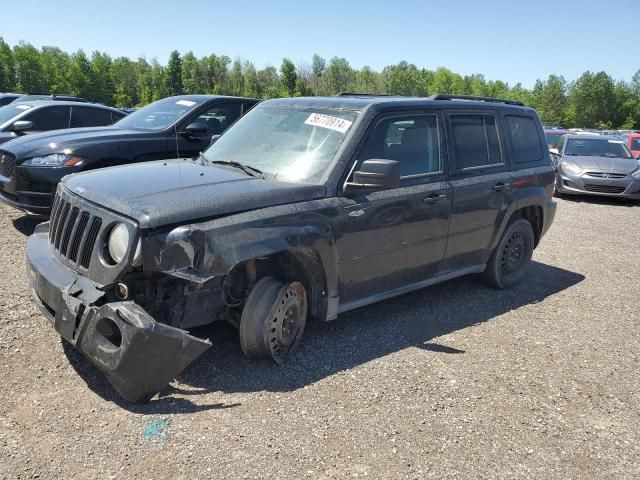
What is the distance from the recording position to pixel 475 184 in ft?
15.9

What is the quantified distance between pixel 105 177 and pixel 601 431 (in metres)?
3.68

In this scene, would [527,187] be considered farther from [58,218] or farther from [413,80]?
[413,80]

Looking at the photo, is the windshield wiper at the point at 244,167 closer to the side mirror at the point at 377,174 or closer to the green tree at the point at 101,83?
the side mirror at the point at 377,174

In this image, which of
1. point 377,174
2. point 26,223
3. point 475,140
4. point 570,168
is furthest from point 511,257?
point 570,168

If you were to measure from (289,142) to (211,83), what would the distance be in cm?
7489

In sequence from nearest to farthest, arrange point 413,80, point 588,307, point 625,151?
point 588,307
point 625,151
point 413,80

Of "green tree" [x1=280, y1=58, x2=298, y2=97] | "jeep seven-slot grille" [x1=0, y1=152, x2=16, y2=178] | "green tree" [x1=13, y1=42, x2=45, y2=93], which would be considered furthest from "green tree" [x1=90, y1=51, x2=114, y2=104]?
"jeep seven-slot grille" [x1=0, y1=152, x2=16, y2=178]

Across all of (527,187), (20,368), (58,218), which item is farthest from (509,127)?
(20,368)

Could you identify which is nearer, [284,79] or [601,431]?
[601,431]

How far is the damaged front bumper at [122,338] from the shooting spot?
2.79m

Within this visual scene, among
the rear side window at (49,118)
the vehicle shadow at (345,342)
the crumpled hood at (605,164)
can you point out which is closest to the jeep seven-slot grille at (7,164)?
the rear side window at (49,118)

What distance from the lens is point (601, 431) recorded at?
325 centimetres

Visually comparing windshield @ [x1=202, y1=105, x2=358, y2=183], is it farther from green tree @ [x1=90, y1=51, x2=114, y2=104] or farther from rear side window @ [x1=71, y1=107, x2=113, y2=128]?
green tree @ [x1=90, y1=51, x2=114, y2=104]

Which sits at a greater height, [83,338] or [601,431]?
[83,338]
